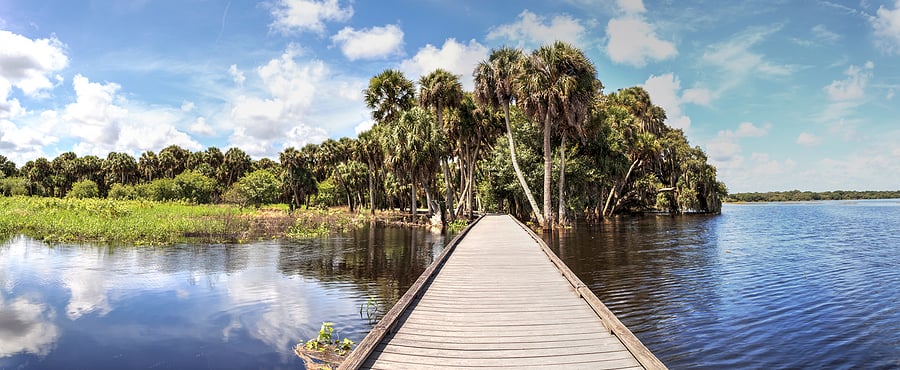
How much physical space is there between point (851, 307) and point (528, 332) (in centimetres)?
940

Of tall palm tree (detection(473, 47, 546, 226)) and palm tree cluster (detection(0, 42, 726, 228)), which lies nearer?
palm tree cluster (detection(0, 42, 726, 228))

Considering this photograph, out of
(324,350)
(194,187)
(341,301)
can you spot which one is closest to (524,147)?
(341,301)

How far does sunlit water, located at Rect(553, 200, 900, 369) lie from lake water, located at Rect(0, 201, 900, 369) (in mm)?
43

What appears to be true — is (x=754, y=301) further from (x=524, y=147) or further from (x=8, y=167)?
(x=8, y=167)

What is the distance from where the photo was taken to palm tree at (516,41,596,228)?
2977 centimetres

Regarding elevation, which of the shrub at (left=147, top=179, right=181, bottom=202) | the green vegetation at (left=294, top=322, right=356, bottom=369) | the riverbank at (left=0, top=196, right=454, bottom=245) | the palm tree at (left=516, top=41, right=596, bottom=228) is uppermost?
the palm tree at (left=516, top=41, right=596, bottom=228)

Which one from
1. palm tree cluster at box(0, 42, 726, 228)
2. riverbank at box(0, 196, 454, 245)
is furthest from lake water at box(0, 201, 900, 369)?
palm tree cluster at box(0, 42, 726, 228)

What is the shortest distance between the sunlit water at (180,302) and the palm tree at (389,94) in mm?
22987

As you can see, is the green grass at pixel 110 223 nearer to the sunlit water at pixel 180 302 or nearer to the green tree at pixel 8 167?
the sunlit water at pixel 180 302

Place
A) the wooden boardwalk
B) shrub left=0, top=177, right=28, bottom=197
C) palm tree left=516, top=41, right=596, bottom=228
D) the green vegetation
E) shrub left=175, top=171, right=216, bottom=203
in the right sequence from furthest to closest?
shrub left=175, top=171, right=216, bottom=203, shrub left=0, top=177, right=28, bottom=197, palm tree left=516, top=41, right=596, bottom=228, the green vegetation, the wooden boardwalk

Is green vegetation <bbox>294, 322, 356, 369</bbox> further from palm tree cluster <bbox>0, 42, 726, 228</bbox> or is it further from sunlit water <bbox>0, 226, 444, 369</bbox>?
palm tree cluster <bbox>0, 42, 726, 228</bbox>

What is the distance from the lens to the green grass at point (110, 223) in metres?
25.1

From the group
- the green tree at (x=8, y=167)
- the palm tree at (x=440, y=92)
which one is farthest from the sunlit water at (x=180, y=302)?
the green tree at (x=8, y=167)

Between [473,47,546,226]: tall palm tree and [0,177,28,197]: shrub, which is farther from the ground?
[473,47,546,226]: tall palm tree
